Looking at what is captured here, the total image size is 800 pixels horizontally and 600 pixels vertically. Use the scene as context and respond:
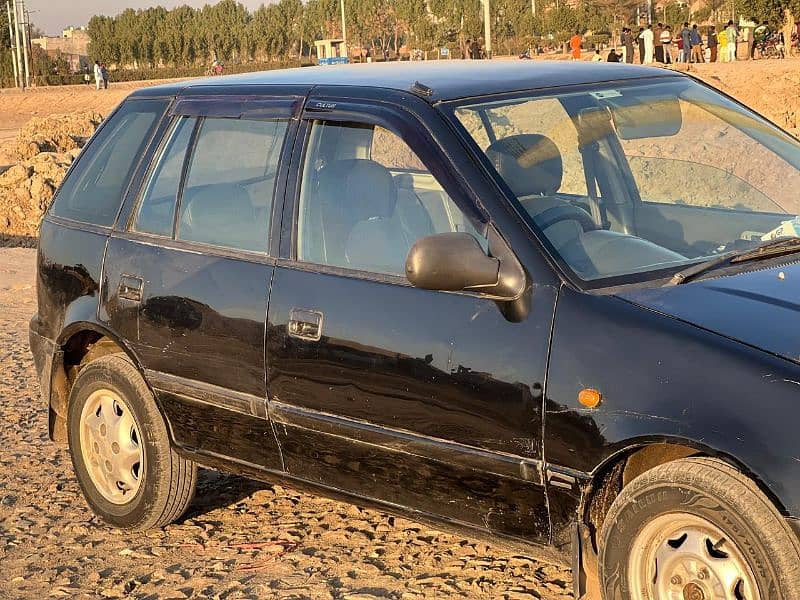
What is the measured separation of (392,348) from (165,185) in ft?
5.08

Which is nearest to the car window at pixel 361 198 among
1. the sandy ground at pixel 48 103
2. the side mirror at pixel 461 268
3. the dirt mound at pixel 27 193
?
the side mirror at pixel 461 268

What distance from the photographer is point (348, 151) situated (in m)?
4.75

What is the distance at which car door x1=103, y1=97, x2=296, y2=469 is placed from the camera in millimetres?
4820

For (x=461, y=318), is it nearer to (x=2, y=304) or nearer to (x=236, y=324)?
(x=236, y=324)

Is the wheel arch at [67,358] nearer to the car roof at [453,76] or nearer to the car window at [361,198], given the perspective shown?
the car roof at [453,76]

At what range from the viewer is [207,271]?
498 centimetres

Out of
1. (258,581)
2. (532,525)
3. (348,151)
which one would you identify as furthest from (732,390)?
(258,581)

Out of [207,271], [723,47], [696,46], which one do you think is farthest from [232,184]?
[723,47]

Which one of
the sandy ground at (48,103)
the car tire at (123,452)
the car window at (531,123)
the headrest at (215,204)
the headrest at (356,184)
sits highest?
the car window at (531,123)

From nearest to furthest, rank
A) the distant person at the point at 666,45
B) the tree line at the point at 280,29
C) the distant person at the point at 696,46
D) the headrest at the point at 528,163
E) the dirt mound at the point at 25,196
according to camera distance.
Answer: the headrest at the point at 528,163 < the dirt mound at the point at 25,196 < the distant person at the point at 666,45 < the distant person at the point at 696,46 < the tree line at the point at 280,29

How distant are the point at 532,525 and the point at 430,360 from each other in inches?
22.7

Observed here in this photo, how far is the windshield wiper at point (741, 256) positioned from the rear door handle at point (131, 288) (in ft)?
7.24

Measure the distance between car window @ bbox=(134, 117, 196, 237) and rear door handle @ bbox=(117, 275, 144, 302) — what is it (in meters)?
0.20

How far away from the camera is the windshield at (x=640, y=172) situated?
4215 mm
